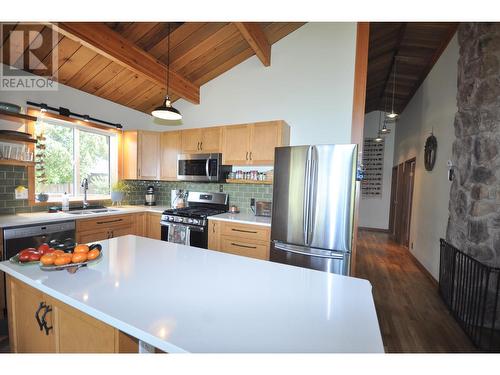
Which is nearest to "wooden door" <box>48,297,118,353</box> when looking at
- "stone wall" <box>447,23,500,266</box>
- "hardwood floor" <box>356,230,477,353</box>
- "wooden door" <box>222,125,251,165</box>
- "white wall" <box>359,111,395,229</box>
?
"hardwood floor" <box>356,230,477,353</box>

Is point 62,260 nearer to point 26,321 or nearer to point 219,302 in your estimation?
point 26,321

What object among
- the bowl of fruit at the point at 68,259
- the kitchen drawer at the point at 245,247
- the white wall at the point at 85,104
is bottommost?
the kitchen drawer at the point at 245,247

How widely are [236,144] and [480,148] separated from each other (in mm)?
2706

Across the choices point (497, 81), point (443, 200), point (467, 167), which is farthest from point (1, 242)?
point (443, 200)

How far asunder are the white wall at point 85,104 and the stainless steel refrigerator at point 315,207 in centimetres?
285

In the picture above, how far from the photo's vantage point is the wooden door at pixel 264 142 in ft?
9.93

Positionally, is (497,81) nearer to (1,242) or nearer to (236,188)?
(236,188)

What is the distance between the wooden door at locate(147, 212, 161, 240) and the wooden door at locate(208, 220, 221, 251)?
92cm

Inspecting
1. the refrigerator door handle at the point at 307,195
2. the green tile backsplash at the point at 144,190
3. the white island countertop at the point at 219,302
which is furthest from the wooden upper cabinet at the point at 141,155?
the white island countertop at the point at 219,302

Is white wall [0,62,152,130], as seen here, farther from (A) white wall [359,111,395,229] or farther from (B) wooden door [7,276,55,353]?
(A) white wall [359,111,395,229]

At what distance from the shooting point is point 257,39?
2967 millimetres

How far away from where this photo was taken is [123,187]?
387 cm

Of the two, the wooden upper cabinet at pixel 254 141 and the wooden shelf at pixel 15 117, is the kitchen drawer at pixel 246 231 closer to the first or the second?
the wooden upper cabinet at pixel 254 141

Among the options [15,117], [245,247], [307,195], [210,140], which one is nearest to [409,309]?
[307,195]
